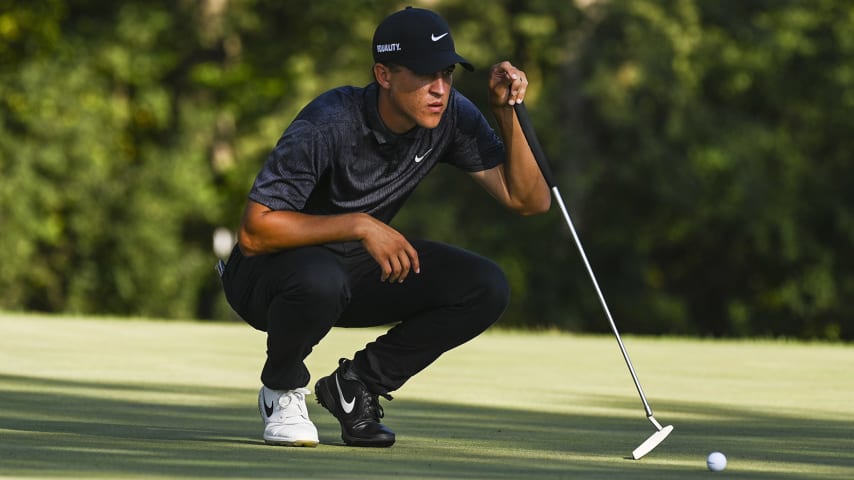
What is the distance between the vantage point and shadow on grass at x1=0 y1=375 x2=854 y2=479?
4797 millimetres

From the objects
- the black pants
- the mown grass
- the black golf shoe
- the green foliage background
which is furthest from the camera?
the green foliage background

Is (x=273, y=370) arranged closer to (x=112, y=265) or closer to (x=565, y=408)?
(x=565, y=408)

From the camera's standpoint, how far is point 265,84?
93.7 ft

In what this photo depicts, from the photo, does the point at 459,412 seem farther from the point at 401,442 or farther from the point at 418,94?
the point at 418,94

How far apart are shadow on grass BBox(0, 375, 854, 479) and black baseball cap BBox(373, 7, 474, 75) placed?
3.94ft

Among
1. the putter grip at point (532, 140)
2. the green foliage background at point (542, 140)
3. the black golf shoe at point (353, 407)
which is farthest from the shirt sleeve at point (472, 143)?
the green foliage background at point (542, 140)

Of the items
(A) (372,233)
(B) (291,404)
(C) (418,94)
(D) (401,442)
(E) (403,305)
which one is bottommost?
(D) (401,442)

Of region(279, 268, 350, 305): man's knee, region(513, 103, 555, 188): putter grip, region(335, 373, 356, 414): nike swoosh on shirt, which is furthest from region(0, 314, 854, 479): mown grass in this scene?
region(513, 103, 555, 188): putter grip

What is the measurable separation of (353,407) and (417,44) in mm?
1210

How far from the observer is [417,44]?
545cm

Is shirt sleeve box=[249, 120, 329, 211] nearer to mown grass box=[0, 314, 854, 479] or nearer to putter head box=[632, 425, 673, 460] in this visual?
mown grass box=[0, 314, 854, 479]

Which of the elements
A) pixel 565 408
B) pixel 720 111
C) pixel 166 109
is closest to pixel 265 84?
pixel 166 109

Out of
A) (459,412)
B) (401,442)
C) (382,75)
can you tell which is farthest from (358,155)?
(459,412)

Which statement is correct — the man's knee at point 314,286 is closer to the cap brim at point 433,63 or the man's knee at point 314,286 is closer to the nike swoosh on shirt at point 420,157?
the nike swoosh on shirt at point 420,157
